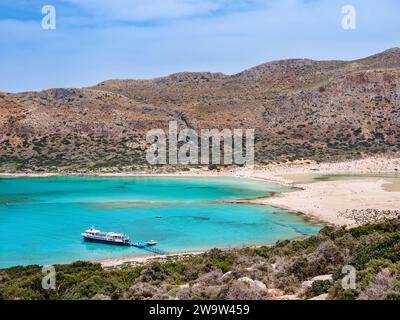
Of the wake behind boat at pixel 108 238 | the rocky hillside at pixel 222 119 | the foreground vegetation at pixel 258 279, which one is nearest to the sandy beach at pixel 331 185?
the rocky hillside at pixel 222 119

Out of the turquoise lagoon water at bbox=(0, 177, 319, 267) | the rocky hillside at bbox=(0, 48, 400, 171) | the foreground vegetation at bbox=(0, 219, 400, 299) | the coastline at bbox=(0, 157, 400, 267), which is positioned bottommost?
the turquoise lagoon water at bbox=(0, 177, 319, 267)

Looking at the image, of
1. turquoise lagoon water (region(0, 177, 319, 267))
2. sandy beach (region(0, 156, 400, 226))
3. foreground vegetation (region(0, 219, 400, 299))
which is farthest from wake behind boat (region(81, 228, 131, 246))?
sandy beach (region(0, 156, 400, 226))

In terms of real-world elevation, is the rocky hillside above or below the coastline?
above

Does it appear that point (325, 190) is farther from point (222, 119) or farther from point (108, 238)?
point (222, 119)

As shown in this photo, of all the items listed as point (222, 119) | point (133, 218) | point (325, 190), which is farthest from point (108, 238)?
point (222, 119)

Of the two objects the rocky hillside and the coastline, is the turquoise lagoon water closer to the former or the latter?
the coastline

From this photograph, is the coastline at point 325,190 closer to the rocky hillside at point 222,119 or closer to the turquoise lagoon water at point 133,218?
the turquoise lagoon water at point 133,218
